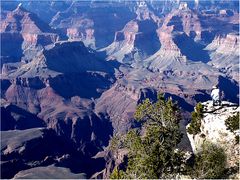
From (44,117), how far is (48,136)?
46594 mm

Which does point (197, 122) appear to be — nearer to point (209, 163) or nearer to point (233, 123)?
point (233, 123)

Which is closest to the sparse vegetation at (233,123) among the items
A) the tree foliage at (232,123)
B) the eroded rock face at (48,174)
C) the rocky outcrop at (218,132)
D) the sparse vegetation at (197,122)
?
the tree foliage at (232,123)

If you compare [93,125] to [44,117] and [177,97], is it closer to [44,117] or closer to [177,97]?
[44,117]

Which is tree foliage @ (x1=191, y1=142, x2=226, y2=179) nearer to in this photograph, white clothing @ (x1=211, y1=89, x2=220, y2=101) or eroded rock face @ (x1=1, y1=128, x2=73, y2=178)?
white clothing @ (x1=211, y1=89, x2=220, y2=101)

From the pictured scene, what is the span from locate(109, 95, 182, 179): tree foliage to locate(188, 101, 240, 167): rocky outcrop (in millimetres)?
4513

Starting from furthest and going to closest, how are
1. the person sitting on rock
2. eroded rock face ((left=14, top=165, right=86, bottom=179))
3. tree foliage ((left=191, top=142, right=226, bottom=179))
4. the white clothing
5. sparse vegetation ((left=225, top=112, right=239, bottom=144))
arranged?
eroded rock face ((left=14, top=165, right=86, bottom=179))
the white clothing
the person sitting on rock
sparse vegetation ((left=225, top=112, right=239, bottom=144))
tree foliage ((left=191, top=142, right=226, bottom=179))

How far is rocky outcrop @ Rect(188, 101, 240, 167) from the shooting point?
123 feet

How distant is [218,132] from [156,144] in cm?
765

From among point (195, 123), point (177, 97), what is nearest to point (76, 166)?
point (177, 97)

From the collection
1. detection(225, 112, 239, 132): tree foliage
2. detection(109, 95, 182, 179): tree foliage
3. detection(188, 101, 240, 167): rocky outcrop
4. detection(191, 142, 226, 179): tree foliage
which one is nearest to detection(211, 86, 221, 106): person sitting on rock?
detection(188, 101, 240, 167): rocky outcrop

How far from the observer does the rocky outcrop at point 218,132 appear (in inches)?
1473

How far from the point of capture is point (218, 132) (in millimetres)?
38969

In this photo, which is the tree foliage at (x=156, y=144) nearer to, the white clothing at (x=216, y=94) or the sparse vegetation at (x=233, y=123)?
the sparse vegetation at (x=233, y=123)

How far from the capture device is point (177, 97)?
196 meters
